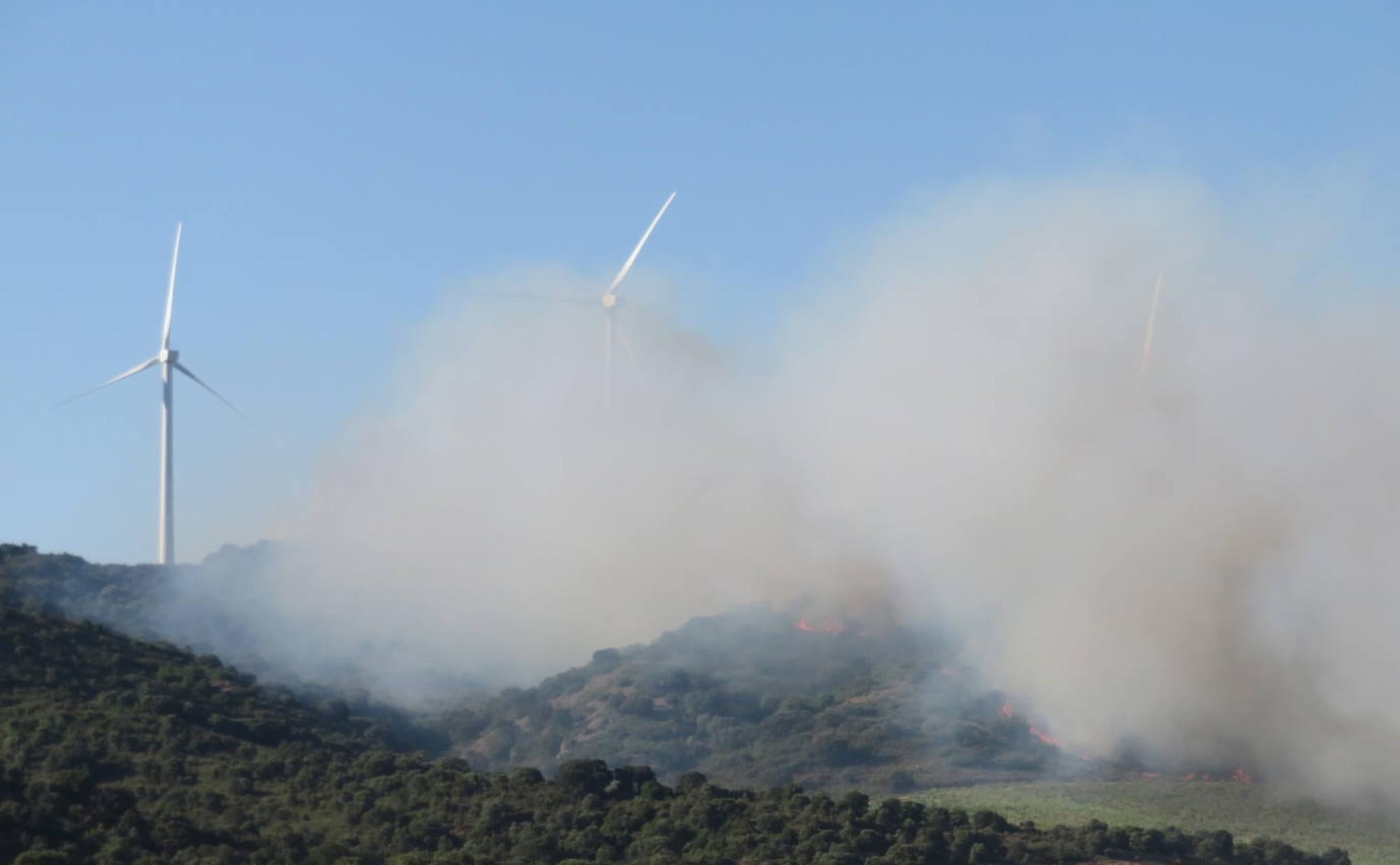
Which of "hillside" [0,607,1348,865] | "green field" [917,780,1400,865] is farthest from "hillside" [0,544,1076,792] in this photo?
"hillside" [0,607,1348,865]

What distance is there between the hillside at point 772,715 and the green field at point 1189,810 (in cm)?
635

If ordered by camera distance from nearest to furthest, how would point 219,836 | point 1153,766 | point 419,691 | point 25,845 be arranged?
point 25,845
point 219,836
point 1153,766
point 419,691

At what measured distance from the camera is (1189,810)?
96500mm

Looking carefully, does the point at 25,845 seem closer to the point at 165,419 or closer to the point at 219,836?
the point at 219,836

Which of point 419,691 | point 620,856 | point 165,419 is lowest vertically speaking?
point 620,856

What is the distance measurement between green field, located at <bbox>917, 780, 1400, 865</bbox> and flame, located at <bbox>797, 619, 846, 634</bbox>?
124ft

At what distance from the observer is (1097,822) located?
7706 cm

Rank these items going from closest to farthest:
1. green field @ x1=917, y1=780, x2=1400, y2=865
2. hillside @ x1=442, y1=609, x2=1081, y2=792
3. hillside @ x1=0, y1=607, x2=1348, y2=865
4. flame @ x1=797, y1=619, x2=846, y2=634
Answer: hillside @ x1=0, y1=607, x2=1348, y2=865 < green field @ x1=917, y1=780, x2=1400, y2=865 < hillside @ x1=442, y1=609, x2=1081, y2=792 < flame @ x1=797, y1=619, x2=846, y2=634

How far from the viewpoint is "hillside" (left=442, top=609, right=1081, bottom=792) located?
111750 mm

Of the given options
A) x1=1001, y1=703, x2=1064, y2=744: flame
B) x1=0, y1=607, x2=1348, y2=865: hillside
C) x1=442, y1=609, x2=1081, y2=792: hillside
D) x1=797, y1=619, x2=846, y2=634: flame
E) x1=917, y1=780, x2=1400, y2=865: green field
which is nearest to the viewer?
x1=0, y1=607, x2=1348, y2=865: hillside

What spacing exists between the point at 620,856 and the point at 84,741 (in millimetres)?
21912

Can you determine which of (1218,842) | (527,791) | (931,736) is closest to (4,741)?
(527,791)

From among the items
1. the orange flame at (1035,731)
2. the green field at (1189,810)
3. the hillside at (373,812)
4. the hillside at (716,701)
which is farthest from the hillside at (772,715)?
the hillside at (373,812)

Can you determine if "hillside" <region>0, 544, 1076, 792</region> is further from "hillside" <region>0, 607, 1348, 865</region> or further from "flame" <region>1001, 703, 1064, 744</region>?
"hillside" <region>0, 607, 1348, 865</region>
